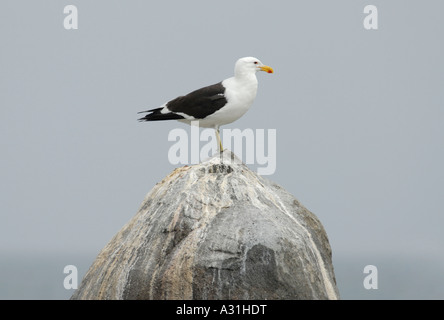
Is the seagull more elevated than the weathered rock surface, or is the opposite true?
the seagull

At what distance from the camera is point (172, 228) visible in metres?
9.77

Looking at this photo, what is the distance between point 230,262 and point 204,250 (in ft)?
1.24

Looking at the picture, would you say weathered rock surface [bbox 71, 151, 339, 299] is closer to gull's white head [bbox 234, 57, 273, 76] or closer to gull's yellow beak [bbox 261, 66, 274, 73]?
gull's white head [bbox 234, 57, 273, 76]

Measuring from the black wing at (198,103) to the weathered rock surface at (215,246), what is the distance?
46.6 inches

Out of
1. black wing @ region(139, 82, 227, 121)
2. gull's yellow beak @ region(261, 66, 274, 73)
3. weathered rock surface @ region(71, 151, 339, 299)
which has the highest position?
gull's yellow beak @ region(261, 66, 274, 73)

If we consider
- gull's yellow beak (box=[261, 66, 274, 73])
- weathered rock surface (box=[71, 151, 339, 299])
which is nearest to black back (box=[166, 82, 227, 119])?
gull's yellow beak (box=[261, 66, 274, 73])

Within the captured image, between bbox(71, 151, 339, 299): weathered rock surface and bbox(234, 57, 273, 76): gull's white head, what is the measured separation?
1.68 meters

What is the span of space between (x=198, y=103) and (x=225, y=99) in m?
0.47

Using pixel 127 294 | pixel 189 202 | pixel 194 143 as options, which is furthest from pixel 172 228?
pixel 194 143

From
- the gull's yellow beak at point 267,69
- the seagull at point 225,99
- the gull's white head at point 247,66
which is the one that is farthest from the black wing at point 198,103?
the gull's yellow beak at point 267,69

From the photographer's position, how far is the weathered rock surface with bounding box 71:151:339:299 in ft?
30.0
